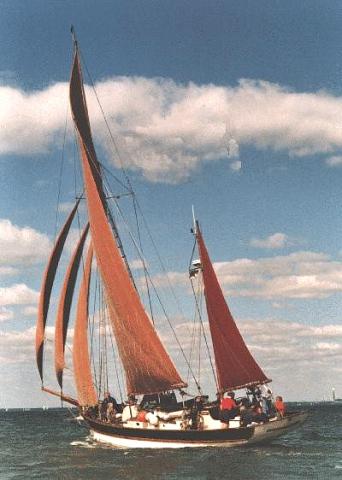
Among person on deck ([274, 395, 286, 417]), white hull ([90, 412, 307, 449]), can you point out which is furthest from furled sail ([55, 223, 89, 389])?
person on deck ([274, 395, 286, 417])

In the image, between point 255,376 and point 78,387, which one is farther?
point 78,387

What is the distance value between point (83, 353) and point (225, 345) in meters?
11.1

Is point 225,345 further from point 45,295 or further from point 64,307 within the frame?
point 45,295

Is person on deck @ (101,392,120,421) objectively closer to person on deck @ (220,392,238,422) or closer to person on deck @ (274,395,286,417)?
person on deck @ (220,392,238,422)

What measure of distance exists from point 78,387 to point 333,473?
20.0 meters

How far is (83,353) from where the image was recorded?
43.7 m

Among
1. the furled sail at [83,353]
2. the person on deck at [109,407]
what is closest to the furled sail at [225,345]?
the person on deck at [109,407]

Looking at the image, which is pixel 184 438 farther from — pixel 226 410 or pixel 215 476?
pixel 215 476

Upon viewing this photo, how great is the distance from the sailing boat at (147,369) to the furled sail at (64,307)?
10 centimetres

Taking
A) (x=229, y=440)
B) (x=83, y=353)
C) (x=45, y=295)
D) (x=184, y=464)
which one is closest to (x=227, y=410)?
(x=229, y=440)

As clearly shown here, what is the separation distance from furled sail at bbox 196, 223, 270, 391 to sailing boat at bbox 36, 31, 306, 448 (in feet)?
0.19

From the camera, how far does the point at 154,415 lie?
34.9 meters

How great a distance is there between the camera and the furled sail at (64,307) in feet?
141

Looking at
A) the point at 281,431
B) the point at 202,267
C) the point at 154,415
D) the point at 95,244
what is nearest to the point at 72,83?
the point at 95,244
